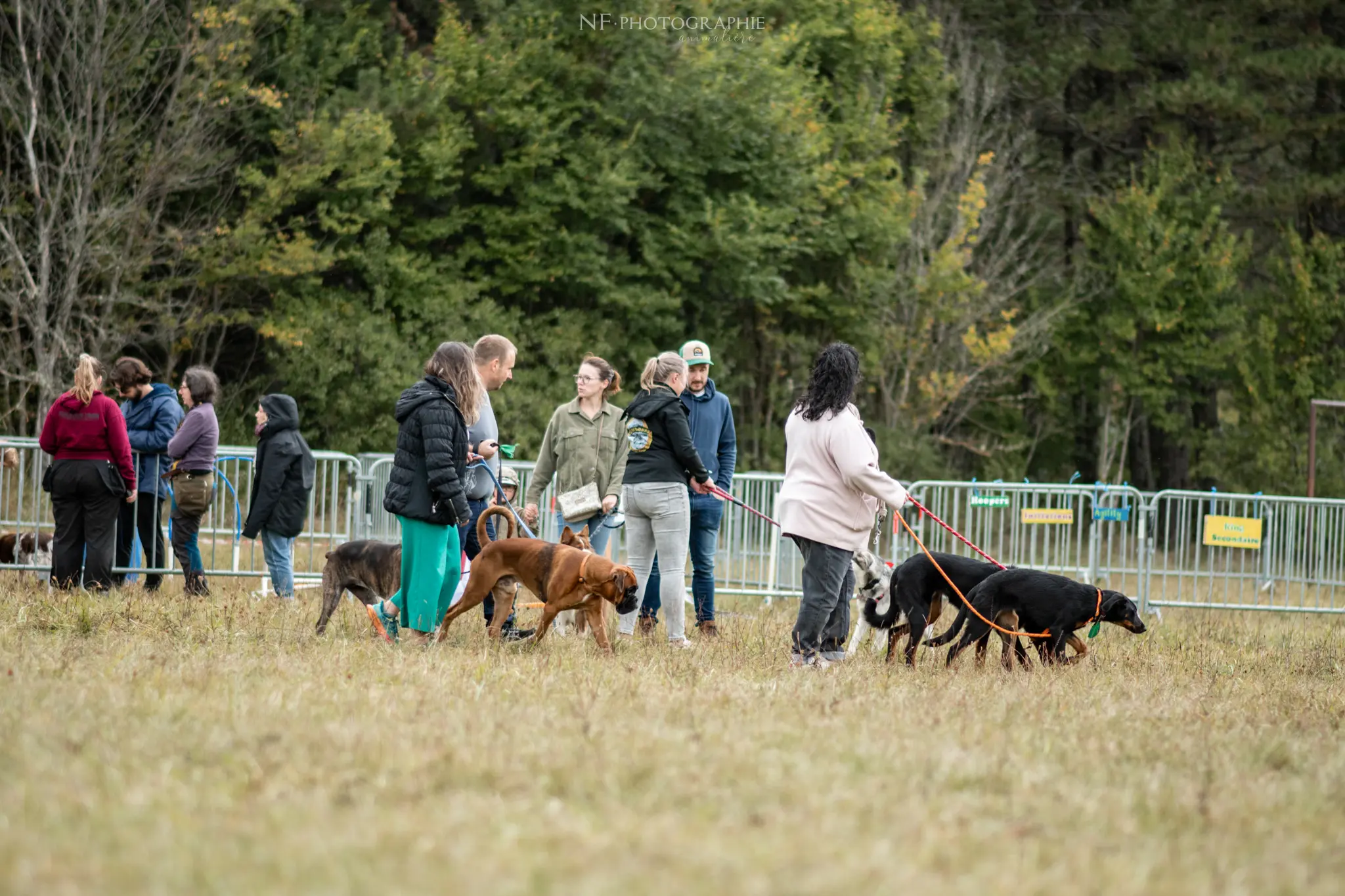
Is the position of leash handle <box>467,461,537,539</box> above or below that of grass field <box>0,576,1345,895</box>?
above

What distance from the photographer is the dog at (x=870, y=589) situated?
892cm

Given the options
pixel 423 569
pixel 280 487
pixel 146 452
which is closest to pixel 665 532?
pixel 423 569

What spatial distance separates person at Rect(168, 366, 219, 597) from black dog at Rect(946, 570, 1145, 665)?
229 inches

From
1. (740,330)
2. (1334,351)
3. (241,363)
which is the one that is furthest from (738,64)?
(1334,351)

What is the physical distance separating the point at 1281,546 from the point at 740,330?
13123 mm

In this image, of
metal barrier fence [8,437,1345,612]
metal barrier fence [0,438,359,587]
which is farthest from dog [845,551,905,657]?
metal barrier fence [0,438,359,587]

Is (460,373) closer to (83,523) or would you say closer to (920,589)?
(920,589)

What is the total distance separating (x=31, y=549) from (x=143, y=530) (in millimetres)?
1292

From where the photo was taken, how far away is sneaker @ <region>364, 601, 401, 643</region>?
8.43m

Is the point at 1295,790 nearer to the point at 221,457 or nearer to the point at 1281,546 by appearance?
the point at 221,457

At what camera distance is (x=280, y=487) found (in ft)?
35.6

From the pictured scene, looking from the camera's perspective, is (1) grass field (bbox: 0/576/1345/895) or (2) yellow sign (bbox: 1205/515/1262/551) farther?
(2) yellow sign (bbox: 1205/515/1262/551)

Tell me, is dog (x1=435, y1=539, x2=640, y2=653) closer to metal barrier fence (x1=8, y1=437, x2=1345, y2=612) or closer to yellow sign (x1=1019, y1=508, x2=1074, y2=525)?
metal barrier fence (x1=8, y1=437, x2=1345, y2=612)

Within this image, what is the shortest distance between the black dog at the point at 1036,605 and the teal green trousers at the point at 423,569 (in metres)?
2.93
